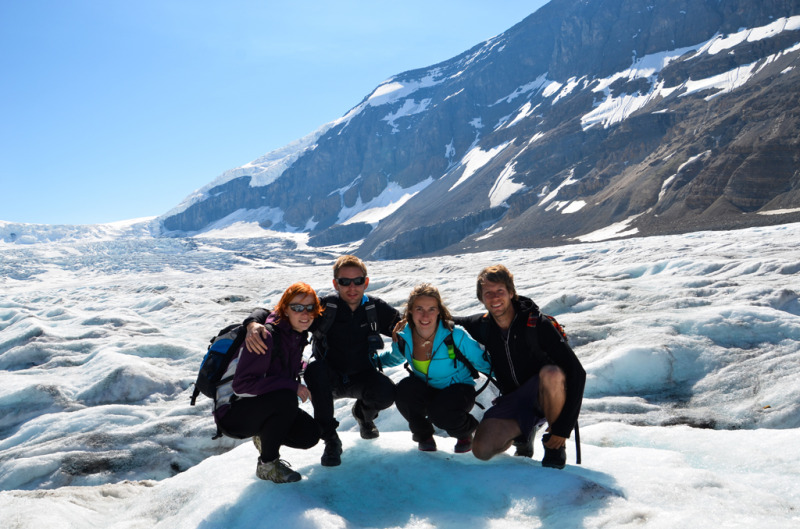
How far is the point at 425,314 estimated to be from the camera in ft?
14.3

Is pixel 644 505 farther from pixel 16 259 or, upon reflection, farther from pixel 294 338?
pixel 16 259

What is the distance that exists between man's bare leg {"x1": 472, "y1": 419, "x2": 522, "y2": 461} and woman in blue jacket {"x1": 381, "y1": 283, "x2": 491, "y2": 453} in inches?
11.4

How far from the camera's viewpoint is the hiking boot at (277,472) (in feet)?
12.5

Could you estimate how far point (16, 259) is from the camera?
9644 cm

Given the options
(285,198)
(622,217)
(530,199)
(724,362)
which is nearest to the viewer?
(724,362)

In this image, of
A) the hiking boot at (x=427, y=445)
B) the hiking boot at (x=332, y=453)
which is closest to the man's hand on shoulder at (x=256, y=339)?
the hiking boot at (x=332, y=453)

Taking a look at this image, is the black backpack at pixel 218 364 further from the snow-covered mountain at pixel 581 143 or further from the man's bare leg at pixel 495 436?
the snow-covered mountain at pixel 581 143

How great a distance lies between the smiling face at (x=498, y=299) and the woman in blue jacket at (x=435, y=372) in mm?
392

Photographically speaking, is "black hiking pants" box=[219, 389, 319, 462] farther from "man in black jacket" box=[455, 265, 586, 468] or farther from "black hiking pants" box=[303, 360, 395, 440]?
"man in black jacket" box=[455, 265, 586, 468]

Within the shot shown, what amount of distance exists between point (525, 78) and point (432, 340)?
184m

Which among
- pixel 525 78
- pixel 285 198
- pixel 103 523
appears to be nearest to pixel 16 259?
pixel 285 198

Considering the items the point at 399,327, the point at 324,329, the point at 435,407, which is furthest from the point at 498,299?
the point at 324,329

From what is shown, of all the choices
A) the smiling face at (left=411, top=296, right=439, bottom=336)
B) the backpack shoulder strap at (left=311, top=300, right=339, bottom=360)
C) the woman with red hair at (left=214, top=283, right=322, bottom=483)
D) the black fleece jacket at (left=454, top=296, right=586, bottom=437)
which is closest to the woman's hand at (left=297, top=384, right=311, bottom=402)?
the woman with red hair at (left=214, top=283, right=322, bottom=483)

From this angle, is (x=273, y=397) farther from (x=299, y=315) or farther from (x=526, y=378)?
(x=526, y=378)
